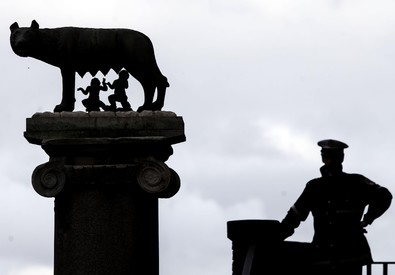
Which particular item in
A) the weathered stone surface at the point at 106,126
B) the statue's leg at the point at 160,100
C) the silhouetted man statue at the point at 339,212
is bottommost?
the silhouetted man statue at the point at 339,212

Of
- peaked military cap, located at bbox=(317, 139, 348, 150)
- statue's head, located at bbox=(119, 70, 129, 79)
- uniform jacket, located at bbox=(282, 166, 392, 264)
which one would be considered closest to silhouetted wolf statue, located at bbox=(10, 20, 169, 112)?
statue's head, located at bbox=(119, 70, 129, 79)

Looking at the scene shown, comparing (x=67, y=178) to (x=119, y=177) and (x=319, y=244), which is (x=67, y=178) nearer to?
(x=119, y=177)

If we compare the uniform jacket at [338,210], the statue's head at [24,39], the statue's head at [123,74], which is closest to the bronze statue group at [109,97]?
the statue's head at [123,74]

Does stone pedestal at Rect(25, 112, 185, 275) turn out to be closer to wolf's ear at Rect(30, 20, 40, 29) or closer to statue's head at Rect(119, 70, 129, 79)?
statue's head at Rect(119, 70, 129, 79)

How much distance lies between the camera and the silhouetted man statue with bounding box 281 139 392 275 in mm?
15211

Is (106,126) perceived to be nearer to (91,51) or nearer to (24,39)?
(91,51)

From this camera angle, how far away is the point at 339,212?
1527 centimetres

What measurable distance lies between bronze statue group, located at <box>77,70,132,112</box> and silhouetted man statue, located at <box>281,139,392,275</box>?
149 inches

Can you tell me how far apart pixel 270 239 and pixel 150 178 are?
3.06 meters

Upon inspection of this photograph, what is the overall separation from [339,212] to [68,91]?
444 cm

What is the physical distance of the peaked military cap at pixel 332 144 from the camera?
49.2 ft

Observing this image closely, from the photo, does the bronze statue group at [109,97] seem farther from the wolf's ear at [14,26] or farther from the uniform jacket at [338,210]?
the uniform jacket at [338,210]

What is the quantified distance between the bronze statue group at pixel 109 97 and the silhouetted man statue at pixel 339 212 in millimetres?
3779

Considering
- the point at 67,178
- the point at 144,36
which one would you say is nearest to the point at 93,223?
the point at 67,178
